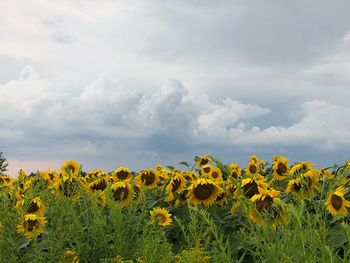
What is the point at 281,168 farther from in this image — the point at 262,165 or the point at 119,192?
the point at 262,165

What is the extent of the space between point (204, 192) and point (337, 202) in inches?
54.4

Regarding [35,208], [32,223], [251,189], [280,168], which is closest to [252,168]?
[280,168]

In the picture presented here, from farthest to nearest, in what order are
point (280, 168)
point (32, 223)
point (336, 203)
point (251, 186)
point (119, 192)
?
point (280, 168), point (119, 192), point (32, 223), point (251, 186), point (336, 203)

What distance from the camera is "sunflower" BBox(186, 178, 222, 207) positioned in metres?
5.42

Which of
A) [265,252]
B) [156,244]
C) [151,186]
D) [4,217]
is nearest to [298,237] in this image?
[265,252]

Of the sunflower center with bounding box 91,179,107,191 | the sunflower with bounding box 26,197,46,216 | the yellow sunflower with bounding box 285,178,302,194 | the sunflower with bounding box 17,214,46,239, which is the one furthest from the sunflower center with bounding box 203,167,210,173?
the sunflower with bounding box 17,214,46,239

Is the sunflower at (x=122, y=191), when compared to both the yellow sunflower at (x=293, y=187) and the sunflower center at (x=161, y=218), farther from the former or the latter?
the yellow sunflower at (x=293, y=187)

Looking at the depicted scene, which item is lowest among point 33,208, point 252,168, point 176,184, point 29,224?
point 29,224

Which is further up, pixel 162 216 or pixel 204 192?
pixel 204 192

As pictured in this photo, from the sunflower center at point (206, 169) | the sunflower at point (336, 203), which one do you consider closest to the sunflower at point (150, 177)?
the sunflower center at point (206, 169)

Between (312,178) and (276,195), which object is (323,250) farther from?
(312,178)

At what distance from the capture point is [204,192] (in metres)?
5.43

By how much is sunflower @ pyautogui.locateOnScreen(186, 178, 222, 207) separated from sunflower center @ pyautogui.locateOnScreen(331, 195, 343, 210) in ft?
4.21

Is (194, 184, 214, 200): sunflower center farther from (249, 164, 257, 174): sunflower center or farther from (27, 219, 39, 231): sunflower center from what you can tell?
(249, 164, 257, 174): sunflower center
